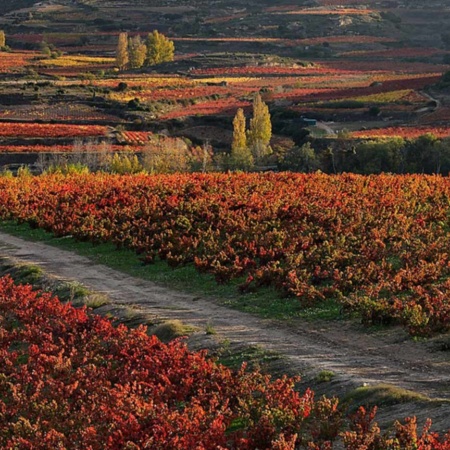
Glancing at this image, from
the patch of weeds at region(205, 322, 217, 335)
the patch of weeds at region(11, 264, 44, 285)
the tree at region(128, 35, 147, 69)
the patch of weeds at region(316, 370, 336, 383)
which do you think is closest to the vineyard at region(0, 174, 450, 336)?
the patch of weeds at region(205, 322, 217, 335)

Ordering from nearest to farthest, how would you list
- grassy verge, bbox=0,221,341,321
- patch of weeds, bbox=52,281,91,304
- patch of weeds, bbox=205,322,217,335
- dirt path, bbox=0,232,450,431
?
dirt path, bbox=0,232,450,431, patch of weeds, bbox=205,322,217,335, grassy verge, bbox=0,221,341,321, patch of weeds, bbox=52,281,91,304

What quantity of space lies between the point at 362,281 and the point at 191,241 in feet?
21.1

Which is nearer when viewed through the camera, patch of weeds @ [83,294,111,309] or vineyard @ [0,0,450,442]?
vineyard @ [0,0,450,442]

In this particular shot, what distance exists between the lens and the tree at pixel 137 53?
16025cm

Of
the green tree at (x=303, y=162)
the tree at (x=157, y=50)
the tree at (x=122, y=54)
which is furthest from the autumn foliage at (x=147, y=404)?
the tree at (x=157, y=50)

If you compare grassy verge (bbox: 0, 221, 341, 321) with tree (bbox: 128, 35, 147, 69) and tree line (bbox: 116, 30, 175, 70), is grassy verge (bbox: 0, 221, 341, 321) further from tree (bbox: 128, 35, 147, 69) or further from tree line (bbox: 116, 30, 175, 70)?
tree (bbox: 128, 35, 147, 69)

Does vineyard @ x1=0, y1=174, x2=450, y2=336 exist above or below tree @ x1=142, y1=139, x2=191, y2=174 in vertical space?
above

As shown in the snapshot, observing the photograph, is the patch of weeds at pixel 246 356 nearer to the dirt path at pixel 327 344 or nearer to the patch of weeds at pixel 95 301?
the dirt path at pixel 327 344

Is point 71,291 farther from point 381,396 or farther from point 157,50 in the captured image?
point 157,50

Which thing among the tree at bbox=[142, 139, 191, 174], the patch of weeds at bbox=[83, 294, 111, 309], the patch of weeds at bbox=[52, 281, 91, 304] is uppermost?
the patch of weeds at bbox=[83, 294, 111, 309]

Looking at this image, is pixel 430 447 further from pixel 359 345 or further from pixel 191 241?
pixel 191 241

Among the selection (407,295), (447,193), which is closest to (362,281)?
(407,295)

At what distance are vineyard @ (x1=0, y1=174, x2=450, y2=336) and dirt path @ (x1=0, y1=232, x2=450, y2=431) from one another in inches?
27.3

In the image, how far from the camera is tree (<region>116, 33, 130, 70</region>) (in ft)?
520
